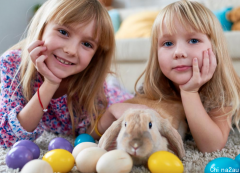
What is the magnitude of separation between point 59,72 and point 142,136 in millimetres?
501

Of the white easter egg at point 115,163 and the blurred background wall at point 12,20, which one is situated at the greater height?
the blurred background wall at point 12,20

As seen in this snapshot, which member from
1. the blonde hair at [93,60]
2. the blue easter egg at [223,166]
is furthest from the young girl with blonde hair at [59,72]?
the blue easter egg at [223,166]

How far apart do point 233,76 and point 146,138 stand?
584mm

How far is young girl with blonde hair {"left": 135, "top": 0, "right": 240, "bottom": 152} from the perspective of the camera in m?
0.88

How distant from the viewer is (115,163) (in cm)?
63

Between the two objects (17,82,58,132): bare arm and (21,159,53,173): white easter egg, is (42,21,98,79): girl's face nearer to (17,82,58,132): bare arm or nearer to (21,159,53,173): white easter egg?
(17,82,58,132): bare arm

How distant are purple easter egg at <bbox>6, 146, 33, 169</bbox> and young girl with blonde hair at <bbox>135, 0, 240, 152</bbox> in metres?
0.56

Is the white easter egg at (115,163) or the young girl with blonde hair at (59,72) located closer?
the white easter egg at (115,163)

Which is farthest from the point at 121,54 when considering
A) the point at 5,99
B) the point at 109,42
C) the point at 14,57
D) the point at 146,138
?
the point at 146,138

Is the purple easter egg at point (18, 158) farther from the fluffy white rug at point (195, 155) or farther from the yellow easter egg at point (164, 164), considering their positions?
the yellow easter egg at point (164, 164)

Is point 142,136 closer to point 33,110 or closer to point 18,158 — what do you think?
point 18,158

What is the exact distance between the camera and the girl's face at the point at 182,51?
0.91 meters

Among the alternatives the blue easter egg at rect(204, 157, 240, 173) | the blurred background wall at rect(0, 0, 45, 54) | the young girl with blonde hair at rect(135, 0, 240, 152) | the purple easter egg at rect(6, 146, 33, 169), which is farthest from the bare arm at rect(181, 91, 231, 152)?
the blurred background wall at rect(0, 0, 45, 54)

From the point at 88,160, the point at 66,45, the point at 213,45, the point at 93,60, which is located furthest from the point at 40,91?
the point at 213,45
